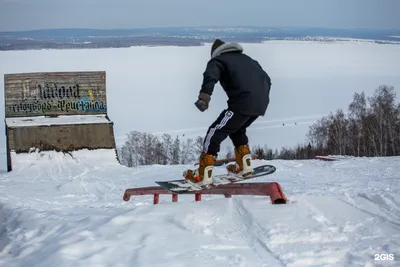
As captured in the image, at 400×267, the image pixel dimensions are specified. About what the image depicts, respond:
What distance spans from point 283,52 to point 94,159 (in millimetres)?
144744

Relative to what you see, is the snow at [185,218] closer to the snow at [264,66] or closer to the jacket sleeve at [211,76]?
the jacket sleeve at [211,76]

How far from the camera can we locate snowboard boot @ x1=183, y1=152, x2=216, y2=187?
233 inches

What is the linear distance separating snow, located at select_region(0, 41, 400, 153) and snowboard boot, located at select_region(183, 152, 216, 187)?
4307 centimetres

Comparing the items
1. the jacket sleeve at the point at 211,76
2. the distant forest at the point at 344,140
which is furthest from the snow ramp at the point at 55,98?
the distant forest at the point at 344,140

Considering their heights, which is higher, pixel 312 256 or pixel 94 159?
pixel 312 256

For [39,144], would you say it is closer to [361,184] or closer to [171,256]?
[361,184]

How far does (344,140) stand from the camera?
3528cm

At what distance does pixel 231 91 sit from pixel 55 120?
9.77 metres

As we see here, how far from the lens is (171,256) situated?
398 cm

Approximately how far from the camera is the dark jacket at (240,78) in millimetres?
5465

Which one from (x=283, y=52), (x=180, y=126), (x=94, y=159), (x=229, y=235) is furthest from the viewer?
(x=283, y=52)

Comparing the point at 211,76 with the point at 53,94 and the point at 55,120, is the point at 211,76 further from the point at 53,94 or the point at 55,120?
the point at 53,94

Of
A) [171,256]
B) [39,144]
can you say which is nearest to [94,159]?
[39,144]

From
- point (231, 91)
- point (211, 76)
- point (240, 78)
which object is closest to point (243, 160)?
point (231, 91)
